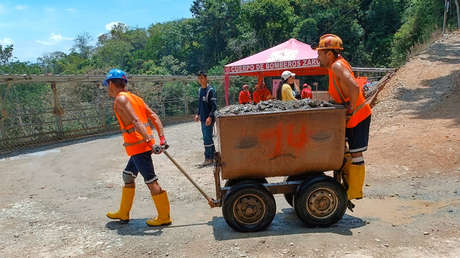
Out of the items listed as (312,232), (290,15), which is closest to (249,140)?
(312,232)

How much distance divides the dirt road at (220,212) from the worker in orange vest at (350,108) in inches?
20.1

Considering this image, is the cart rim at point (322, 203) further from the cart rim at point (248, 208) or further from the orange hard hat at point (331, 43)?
the orange hard hat at point (331, 43)

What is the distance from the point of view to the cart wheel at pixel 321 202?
12.4 ft

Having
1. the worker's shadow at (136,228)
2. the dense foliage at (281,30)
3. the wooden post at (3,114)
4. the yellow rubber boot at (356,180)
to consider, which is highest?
the dense foliage at (281,30)

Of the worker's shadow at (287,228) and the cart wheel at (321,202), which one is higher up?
the cart wheel at (321,202)

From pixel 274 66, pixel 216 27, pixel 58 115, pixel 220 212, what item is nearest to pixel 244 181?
pixel 220 212

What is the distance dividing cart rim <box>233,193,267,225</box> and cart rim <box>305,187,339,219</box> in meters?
0.48

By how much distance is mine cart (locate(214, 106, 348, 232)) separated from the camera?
3660 millimetres

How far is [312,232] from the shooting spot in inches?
146

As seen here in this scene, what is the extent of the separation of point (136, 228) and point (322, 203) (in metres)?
2.18

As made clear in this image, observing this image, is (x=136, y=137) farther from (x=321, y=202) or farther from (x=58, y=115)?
(x=58, y=115)

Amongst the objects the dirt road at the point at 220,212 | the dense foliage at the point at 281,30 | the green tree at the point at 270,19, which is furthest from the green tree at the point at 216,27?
the dirt road at the point at 220,212

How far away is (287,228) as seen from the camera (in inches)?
155

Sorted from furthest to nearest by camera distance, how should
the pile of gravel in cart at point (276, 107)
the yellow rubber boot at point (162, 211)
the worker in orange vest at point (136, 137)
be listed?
the yellow rubber boot at point (162, 211)
the worker in orange vest at point (136, 137)
the pile of gravel in cart at point (276, 107)
